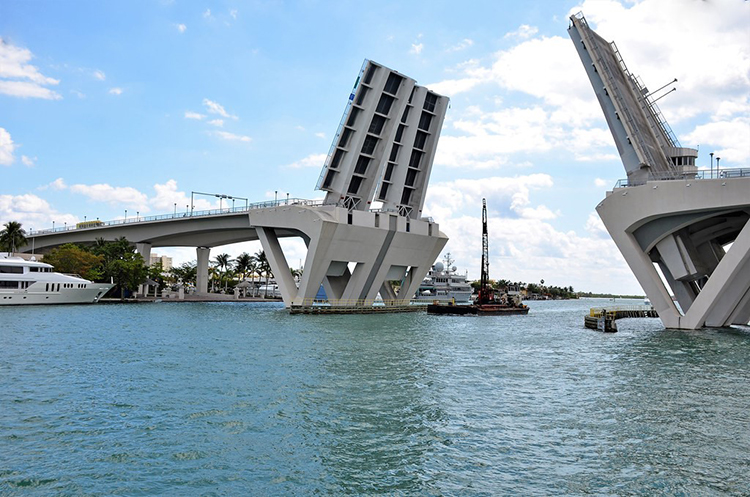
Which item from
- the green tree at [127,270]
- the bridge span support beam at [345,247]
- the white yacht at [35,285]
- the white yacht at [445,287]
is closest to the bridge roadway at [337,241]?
the bridge span support beam at [345,247]

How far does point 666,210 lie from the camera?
34062mm

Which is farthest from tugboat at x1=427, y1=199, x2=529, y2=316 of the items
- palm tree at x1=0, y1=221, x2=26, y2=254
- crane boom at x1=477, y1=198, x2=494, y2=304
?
palm tree at x1=0, y1=221, x2=26, y2=254

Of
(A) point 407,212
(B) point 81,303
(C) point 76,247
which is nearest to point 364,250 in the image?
(A) point 407,212

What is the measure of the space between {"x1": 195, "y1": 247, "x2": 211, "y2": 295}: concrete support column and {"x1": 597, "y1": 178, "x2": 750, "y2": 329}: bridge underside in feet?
210

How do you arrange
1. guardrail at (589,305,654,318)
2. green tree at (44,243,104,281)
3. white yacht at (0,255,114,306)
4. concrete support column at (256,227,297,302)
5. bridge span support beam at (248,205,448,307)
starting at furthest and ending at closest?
green tree at (44,243,104,281), white yacht at (0,255,114,306), concrete support column at (256,227,297,302), bridge span support beam at (248,205,448,307), guardrail at (589,305,654,318)

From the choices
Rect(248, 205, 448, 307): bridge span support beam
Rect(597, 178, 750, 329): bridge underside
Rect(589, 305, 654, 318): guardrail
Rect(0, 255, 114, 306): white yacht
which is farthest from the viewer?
Rect(0, 255, 114, 306): white yacht

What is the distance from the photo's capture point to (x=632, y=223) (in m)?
35.8

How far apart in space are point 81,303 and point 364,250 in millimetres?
36223

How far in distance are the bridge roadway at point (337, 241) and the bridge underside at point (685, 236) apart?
81.2ft

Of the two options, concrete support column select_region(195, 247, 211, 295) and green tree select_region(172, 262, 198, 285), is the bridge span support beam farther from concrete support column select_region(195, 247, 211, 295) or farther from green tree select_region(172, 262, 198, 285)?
green tree select_region(172, 262, 198, 285)

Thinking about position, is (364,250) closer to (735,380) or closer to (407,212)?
(407,212)

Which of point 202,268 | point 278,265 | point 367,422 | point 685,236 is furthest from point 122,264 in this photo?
point 367,422

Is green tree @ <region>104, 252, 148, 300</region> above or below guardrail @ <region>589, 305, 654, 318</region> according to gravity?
above

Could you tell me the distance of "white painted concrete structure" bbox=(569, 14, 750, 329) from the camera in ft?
108
